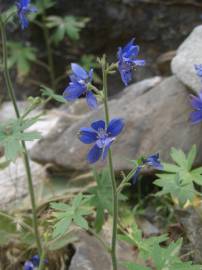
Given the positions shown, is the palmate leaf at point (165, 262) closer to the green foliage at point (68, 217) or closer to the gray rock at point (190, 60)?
the green foliage at point (68, 217)

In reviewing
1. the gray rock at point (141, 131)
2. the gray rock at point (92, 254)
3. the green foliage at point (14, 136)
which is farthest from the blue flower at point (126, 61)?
the gray rock at point (141, 131)

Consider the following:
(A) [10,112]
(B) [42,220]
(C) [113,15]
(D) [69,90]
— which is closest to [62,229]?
(D) [69,90]

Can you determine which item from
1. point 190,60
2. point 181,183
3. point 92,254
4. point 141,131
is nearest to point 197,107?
point 181,183

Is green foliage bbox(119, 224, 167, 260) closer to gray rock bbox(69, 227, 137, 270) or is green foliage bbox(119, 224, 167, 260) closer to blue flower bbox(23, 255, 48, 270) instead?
gray rock bbox(69, 227, 137, 270)

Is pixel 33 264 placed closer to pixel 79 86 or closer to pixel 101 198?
Result: pixel 101 198

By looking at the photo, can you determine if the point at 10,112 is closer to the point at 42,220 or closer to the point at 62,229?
the point at 42,220

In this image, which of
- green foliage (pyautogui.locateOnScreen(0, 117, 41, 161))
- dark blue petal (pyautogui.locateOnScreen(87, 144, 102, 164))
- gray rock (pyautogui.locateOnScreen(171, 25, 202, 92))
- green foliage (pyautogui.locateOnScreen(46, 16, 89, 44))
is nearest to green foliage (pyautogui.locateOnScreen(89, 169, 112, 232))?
green foliage (pyautogui.locateOnScreen(0, 117, 41, 161))
